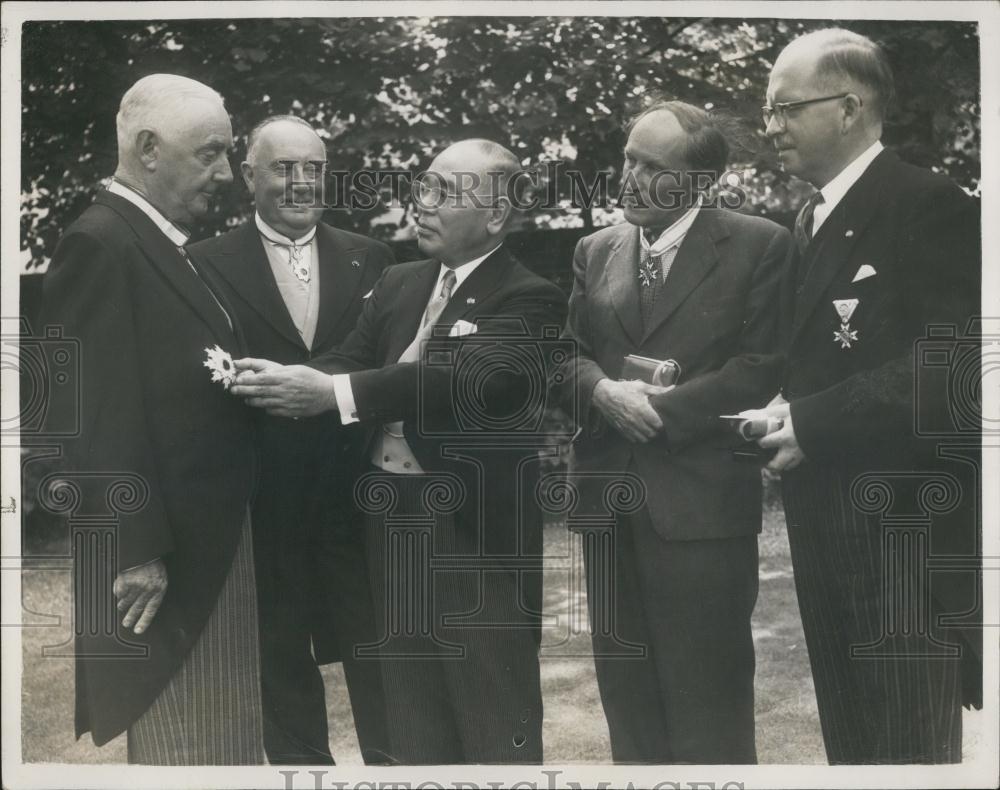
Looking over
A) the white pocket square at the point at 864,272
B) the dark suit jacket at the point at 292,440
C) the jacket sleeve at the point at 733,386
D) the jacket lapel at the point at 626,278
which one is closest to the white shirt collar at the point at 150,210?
the dark suit jacket at the point at 292,440

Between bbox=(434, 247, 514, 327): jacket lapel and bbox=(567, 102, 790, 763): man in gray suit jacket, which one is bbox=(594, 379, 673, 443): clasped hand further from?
bbox=(434, 247, 514, 327): jacket lapel

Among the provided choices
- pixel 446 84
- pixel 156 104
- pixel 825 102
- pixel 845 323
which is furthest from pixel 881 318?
pixel 156 104

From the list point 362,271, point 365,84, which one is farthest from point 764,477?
point 365,84

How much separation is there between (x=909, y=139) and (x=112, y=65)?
10.5 ft

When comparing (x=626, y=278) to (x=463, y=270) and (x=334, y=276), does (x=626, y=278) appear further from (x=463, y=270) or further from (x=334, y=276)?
(x=334, y=276)

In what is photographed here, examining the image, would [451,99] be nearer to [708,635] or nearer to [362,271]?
[362,271]

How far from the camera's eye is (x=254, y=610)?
15.2 feet

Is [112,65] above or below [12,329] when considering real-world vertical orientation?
above

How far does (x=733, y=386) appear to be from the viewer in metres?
4.54

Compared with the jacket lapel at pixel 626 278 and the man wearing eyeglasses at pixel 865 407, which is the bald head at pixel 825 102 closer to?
the man wearing eyeglasses at pixel 865 407

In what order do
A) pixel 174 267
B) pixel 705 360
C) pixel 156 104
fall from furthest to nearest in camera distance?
pixel 156 104 < pixel 705 360 < pixel 174 267

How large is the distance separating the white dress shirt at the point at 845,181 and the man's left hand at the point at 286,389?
2.02 m

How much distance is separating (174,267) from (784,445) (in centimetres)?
243

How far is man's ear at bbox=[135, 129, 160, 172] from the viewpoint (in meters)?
4.57
